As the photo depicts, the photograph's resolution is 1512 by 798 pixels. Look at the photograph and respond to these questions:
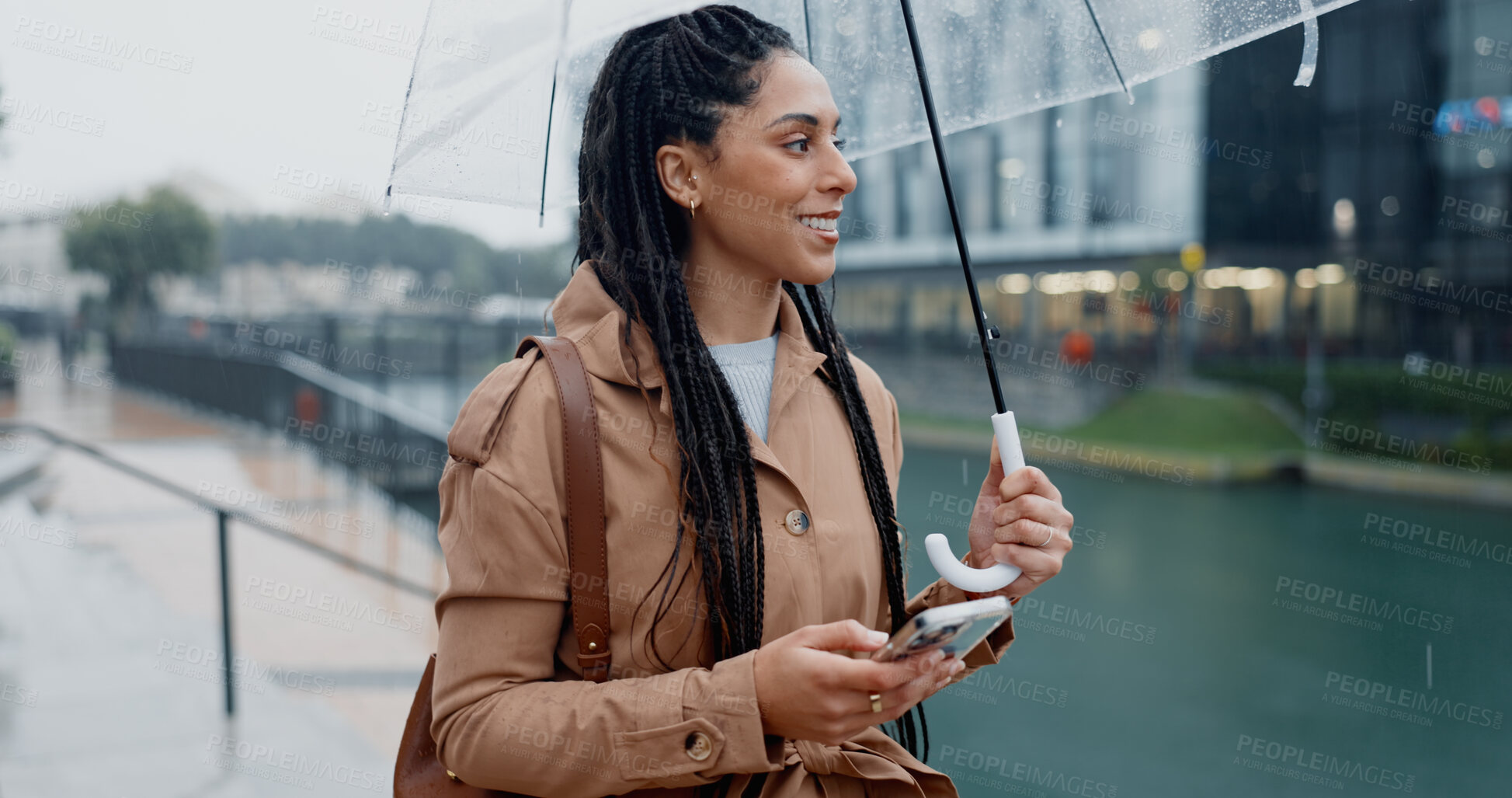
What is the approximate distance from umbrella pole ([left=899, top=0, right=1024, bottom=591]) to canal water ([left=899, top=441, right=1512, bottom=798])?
4380mm

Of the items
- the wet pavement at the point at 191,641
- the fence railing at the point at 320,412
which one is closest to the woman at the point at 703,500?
the wet pavement at the point at 191,641

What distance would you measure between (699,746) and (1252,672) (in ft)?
23.4

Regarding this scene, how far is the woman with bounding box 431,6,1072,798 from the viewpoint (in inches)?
51.9

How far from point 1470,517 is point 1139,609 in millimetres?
5769

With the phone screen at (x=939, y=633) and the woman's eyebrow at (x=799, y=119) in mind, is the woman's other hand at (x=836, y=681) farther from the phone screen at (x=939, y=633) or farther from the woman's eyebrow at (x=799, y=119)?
the woman's eyebrow at (x=799, y=119)

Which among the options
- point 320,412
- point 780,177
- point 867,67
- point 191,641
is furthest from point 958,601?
point 320,412

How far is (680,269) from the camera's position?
1694 millimetres

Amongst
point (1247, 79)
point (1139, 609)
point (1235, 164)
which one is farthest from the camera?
point (1235, 164)

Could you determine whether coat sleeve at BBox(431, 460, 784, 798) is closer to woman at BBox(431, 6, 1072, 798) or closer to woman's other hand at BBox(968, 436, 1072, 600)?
woman at BBox(431, 6, 1072, 798)

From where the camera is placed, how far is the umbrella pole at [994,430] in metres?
1.45

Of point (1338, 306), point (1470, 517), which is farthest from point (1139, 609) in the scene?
point (1338, 306)

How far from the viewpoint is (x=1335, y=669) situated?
737 centimetres

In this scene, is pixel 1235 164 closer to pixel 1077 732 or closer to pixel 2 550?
pixel 1077 732

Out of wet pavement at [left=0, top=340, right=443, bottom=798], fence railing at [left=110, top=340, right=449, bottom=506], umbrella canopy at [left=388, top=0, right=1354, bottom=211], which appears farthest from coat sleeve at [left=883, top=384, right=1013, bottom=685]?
fence railing at [left=110, top=340, right=449, bottom=506]
